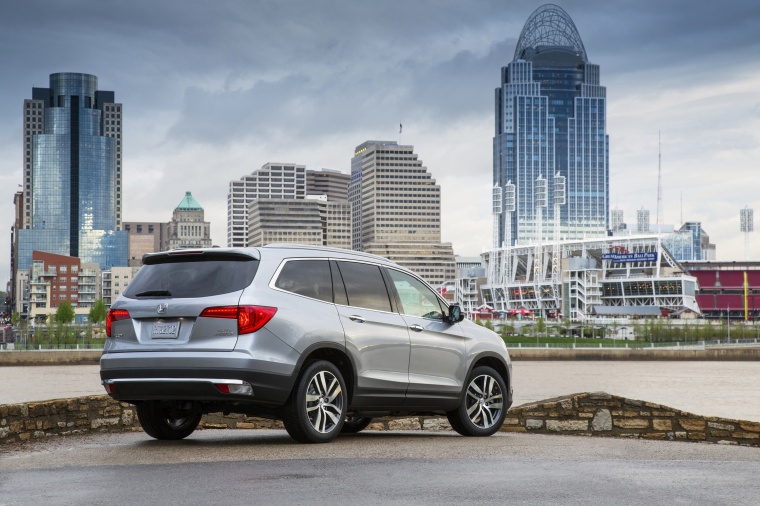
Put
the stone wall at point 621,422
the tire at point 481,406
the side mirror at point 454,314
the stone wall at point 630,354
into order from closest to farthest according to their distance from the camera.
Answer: the side mirror at point 454,314 → the tire at point 481,406 → the stone wall at point 621,422 → the stone wall at point 630,354

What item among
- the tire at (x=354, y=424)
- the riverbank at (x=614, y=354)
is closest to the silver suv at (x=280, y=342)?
the tire at (x=354, y=424)

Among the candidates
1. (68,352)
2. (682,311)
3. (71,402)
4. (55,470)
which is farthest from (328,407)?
(682,311)

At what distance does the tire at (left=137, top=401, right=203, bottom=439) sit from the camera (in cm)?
1145

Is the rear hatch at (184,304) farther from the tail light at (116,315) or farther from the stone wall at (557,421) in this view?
the stone wall at (557,421)

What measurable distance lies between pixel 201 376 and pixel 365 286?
226 centimetres

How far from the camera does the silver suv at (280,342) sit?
10242 millimetres

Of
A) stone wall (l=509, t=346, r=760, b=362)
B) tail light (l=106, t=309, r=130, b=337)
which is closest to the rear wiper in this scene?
tail light (l=106, t=309, r=130, b=337)

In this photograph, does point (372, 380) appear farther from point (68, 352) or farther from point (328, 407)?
point (68, 352)

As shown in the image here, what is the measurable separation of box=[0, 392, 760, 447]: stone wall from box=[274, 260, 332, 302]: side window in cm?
321

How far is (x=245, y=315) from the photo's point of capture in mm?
10242

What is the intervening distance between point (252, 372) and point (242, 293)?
0.77 m

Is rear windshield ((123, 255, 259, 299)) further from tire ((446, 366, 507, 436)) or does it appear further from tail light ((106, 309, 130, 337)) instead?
tire ((446, 366, 507, 436))

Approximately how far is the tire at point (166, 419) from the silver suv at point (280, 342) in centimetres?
1

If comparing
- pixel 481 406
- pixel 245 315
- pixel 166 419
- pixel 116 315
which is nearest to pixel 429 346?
pixel 481 406
